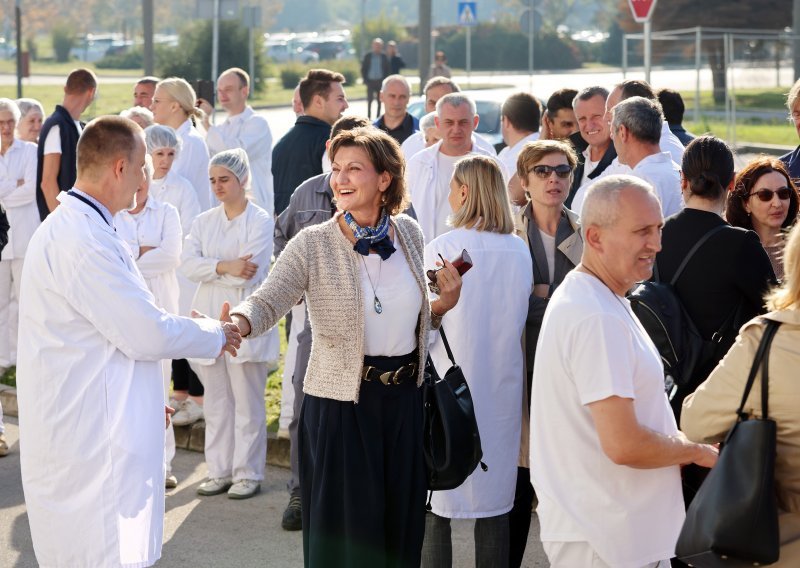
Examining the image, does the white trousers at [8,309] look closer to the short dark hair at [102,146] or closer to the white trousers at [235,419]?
the white trousers at [235,419]

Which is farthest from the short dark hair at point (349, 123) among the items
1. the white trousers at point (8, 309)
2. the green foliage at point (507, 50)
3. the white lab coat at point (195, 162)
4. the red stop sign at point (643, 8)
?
the green foliage at point (507, 50)

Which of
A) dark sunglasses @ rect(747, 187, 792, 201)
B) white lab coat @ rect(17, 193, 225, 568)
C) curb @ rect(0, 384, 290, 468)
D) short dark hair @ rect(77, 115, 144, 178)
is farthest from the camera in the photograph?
curb @ rect(0, 384, 290, 468)

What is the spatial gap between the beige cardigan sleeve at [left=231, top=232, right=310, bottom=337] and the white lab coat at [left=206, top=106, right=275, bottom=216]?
6613 mm

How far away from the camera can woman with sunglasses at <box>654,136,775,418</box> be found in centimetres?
532

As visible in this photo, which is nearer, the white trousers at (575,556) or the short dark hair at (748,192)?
the white trousers at (575,556)

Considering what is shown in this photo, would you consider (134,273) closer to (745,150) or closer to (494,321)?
(494,321)

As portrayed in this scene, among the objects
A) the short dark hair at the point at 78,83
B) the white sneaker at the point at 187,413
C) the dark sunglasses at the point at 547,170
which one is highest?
the short dark hair at the point at 78,83

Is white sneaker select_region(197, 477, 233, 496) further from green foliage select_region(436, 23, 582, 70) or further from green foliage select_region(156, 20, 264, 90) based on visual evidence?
green foliage select_region(436, 23, 582, 70)

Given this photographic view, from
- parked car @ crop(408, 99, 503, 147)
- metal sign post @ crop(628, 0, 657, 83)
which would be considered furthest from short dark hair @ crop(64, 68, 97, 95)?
parked car @ crop(408, 99, 503, 147)

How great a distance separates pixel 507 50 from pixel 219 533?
60.5 m

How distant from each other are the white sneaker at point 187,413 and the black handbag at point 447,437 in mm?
4191

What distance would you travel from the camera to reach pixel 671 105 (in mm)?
8727

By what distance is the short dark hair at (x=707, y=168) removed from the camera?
217 inches

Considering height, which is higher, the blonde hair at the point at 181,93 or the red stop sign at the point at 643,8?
the red stop sign at the point at 643,8
